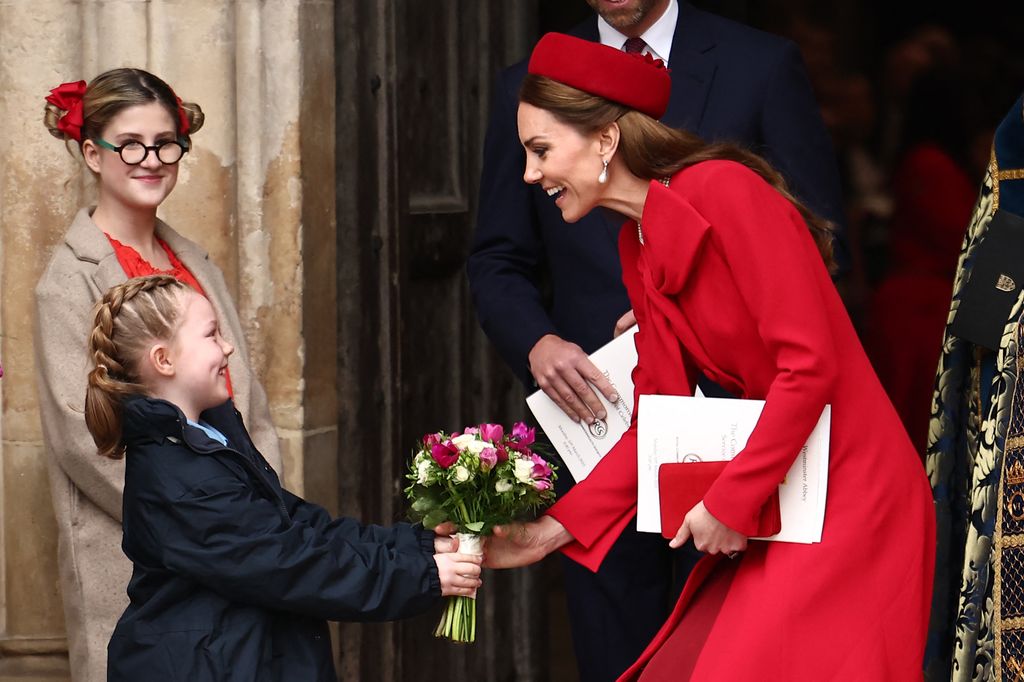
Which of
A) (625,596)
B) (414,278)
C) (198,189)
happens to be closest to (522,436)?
(625,596)

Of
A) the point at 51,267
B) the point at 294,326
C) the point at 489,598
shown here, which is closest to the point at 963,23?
the point at 489,598

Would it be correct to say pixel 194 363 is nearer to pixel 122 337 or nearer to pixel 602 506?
pixel 122 337

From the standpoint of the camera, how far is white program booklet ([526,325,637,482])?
3479 millimetres

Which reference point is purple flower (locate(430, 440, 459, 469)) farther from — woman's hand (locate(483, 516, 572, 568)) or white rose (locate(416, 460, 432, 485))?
woman's hand (locate(483, 516, 572, 568))

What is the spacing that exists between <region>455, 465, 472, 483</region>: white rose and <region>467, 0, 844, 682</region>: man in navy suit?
681 mm

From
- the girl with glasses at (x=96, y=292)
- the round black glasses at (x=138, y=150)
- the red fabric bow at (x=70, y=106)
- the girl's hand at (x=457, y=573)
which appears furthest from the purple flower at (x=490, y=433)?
the red fabric bow at (x=70, y=106)

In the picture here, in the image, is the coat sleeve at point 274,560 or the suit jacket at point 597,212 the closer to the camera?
the coat sleeve at point 274,560

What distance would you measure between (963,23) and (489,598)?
16.9 ft

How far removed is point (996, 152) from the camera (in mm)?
3127

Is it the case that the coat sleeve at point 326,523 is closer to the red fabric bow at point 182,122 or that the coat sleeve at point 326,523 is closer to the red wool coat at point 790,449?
the red wool coat at point 790,449

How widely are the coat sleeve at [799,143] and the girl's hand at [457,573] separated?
117 centimetres

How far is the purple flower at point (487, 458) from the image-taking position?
9.76ft

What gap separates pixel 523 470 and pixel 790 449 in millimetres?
520

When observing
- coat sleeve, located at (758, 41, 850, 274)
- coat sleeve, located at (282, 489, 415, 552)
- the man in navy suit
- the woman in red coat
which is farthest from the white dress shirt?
coat sleeve, located at (282, 489, 415, 552)
